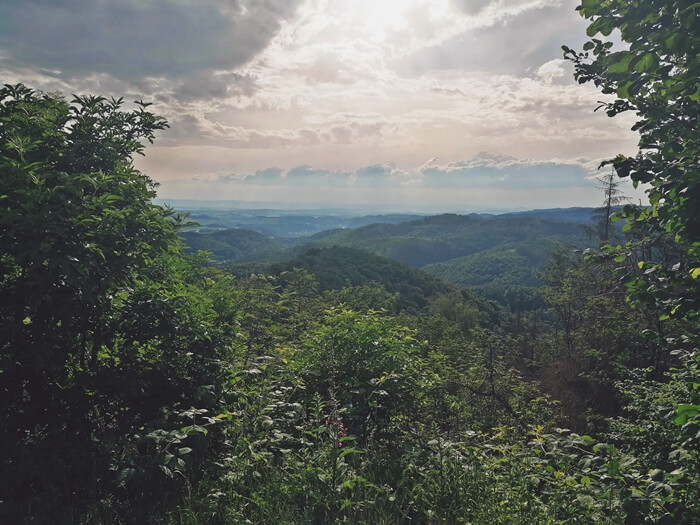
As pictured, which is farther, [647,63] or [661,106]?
[661,106]

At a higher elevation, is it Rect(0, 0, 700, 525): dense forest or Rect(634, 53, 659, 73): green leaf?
Rect(634, 53, 659, 73): green leaf

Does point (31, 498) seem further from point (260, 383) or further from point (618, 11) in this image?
point (618, 11)

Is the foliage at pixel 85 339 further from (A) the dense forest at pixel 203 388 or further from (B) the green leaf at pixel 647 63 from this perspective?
(B) the green leaf at pixel 647 63

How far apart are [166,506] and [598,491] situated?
3226 mm

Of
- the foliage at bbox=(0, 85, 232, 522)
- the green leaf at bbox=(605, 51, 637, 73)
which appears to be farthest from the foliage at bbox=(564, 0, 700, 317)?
the foliage at bbox=(0, 85, 232, 522)

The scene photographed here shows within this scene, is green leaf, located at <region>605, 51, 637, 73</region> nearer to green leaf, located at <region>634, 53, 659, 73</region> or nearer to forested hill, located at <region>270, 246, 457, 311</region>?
green leaf, located at <region>634, 53, 659, 73</region>

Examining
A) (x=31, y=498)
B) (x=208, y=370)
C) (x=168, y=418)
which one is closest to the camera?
(x=31, y=498)

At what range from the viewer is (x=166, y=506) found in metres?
3.18

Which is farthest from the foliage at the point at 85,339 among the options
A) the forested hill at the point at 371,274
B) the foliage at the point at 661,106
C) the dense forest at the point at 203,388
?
the forested hill at the point at 371,274

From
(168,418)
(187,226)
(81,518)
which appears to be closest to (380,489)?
(168,418)

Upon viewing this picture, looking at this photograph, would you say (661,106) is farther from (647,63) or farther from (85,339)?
(85,339)

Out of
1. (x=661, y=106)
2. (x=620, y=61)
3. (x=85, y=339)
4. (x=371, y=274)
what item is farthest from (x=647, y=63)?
(x=371, y=274)

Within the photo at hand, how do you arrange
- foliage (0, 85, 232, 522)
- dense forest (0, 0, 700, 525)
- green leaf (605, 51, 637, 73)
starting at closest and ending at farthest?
1. green leaf (605, 51, 637, 73)
2. dense forest (0, 0, 700, 525)
3. foliage (0, 85, 232, 522)

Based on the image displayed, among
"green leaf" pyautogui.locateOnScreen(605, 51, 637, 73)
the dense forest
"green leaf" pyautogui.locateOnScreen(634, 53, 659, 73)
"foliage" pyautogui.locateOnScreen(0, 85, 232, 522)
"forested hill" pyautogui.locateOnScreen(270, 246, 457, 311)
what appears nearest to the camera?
"green leaf" pyautogui.locateOnScreen(634, 53, 659, 73)
